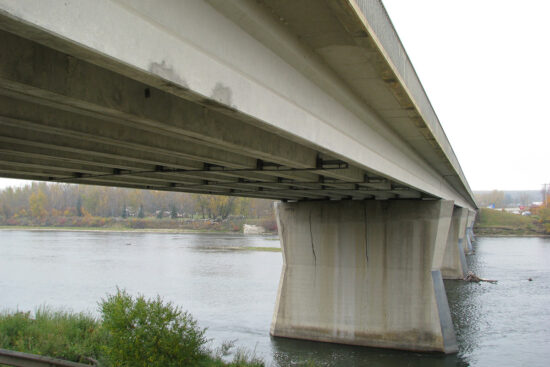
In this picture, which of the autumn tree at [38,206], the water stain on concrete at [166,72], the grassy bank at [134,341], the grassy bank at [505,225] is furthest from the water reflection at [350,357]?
the autumn tree at [38,206]

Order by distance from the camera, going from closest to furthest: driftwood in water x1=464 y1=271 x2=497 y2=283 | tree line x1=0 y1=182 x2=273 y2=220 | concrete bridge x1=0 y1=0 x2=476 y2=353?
concrete bridge x1=0 y1=0 x2=476 y2=353 < driftwood in water x1=464 y1=271 x2=497 y2=283 < tree line x1=0 y1=182 x2=273 y2=220

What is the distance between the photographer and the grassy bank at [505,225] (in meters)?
95.3

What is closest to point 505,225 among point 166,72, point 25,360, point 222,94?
point 25,360

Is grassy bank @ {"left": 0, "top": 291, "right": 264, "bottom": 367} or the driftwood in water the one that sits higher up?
grassy bank @ {"left": 0, "top": 291, "right": 264, "bottom": 367}

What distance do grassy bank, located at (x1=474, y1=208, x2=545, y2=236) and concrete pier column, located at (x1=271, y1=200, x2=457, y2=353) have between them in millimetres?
84038

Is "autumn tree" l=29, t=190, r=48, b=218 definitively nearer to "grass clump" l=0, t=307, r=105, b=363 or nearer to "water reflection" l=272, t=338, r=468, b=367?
"grass clump" l=0, t=307, r=105, b=363

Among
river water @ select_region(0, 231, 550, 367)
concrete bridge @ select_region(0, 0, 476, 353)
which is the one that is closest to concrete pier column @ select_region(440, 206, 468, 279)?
river water @ select_region(0, 231, 550, 367)

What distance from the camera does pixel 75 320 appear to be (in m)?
15.9

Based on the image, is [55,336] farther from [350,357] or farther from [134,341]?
[350,357]

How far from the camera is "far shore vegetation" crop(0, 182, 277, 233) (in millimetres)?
95438

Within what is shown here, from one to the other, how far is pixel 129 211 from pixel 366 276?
348ft

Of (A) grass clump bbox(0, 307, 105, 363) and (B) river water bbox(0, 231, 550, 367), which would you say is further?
(B) river water bbox(0, 231, 550, 367)

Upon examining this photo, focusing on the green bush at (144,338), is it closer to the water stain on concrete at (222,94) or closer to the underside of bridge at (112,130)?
the underside of bridge at (112,130)

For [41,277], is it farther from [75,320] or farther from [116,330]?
[116,330]
